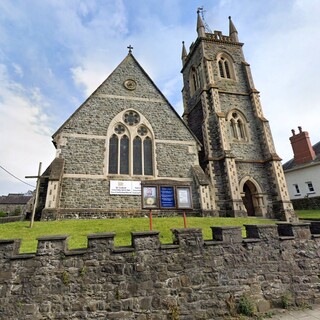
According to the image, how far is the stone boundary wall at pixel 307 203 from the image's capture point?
22031 millimetres

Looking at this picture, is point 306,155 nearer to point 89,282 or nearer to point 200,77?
point 200,77

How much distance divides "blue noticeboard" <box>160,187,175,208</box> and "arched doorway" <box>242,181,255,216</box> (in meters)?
11.1

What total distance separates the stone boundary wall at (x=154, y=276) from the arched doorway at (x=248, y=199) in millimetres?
11860

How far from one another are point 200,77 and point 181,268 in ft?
66.9

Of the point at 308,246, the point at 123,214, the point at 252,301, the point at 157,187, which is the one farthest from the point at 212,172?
the point at 252,301

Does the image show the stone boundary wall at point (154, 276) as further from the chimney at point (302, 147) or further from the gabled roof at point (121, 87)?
the chimney at point (302, 147)

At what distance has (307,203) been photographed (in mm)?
23234

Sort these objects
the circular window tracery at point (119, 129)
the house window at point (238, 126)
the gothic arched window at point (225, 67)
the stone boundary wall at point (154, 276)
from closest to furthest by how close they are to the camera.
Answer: the stone boundary wall at point (154, 276) < the circular window tracery at point (119, 129) < the house window at point (238, 126) < the gothic arched window at point (225, 67)

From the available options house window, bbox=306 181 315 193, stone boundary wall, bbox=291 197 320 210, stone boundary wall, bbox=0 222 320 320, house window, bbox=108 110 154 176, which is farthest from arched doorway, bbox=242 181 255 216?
house window, bbox=306 181 315 193

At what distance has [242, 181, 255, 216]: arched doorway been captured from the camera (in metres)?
16.7

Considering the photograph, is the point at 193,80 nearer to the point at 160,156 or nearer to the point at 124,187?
the point at 160,156

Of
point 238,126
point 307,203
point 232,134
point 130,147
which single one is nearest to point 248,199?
point 232,134

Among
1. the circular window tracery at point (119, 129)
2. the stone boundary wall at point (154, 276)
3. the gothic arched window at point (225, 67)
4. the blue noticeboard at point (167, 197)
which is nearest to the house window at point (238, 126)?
the gothic arched window at point (225, 67)

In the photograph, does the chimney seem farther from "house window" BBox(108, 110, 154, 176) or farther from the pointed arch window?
"house window" BBox(108, 110, 154, 176)
